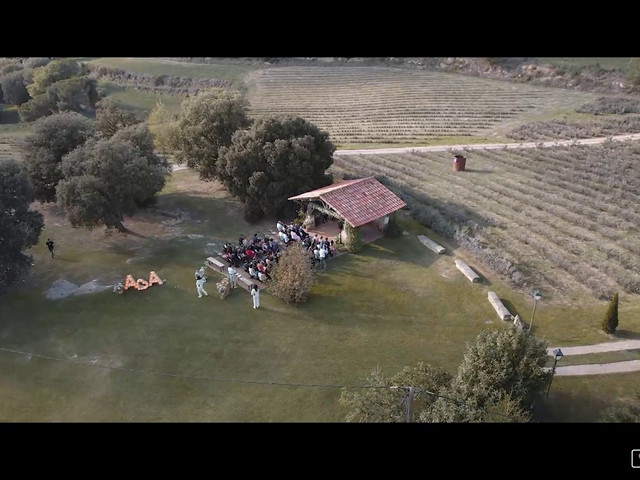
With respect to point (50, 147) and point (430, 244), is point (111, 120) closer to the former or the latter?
point (50, 147)

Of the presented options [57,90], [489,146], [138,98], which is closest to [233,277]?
[489,146]

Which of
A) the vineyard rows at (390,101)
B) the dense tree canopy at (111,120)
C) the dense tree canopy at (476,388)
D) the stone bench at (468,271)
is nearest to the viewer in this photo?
the dense tree canopy at (476,388)

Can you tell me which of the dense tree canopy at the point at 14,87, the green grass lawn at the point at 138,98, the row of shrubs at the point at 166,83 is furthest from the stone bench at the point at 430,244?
the dense tree canopy at the point at 14,87

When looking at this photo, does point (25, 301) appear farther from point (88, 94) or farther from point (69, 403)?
point (88, 94)

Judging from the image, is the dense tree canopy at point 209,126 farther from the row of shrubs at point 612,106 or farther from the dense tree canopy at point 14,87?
the dense tree canopy at point 14,87

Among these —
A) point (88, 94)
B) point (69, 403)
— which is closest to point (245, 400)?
point (69, 403)

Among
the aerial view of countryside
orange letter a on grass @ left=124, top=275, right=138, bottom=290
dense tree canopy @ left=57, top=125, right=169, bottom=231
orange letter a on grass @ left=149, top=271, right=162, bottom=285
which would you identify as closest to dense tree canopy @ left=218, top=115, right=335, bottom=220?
the aerial view of countryside

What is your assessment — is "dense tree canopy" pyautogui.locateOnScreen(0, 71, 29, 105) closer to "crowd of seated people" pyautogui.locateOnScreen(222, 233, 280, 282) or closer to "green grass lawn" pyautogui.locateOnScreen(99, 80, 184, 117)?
"green grass lawn" pyautogui.locateOnScreen(99, 80, 184, 117)
